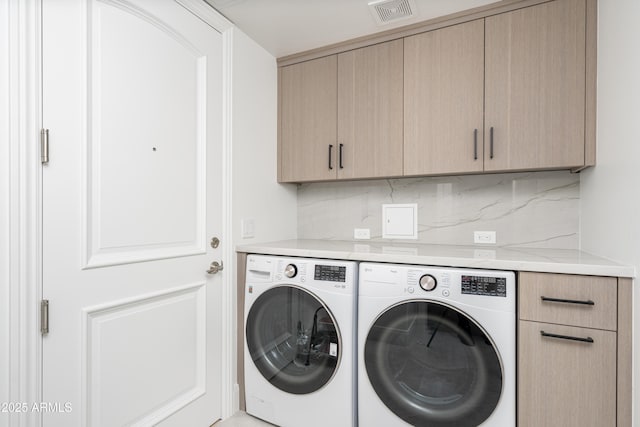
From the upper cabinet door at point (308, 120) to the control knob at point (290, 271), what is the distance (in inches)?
27.2

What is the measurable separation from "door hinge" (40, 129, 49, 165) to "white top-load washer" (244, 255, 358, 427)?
0.99 m

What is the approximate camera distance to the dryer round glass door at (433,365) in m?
1.26

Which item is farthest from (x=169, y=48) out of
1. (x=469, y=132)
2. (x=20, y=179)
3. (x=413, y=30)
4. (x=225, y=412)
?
(x=225, y=412)

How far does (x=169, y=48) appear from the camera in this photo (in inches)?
56.7

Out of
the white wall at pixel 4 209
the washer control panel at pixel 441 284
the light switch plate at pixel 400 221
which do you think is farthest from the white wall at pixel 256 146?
the white wall at pixel 4 209

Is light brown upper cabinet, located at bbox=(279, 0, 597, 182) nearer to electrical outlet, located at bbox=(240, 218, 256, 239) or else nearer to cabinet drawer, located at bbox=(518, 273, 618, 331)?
electrical outlet, located at bbox=(240, 218, 256, 239)

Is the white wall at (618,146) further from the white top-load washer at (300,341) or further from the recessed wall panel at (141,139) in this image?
the recessed wall panel at (141,139)

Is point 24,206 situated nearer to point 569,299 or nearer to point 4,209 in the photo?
point 4,209

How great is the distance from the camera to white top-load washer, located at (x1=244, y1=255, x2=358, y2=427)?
1.50 m

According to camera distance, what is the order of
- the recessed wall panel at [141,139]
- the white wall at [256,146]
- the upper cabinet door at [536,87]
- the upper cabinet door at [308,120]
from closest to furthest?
the recessed wall panel at [141,139], the upper cabinet door at [536,87], the white wall at [256,146], the upper cabinet door at [308,120]

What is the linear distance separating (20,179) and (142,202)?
41 cm

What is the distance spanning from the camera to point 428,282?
1.34 metres

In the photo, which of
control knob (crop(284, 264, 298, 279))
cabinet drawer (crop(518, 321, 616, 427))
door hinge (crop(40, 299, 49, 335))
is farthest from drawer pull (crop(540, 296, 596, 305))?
door hinge (crop(40, 299, 49, 335))

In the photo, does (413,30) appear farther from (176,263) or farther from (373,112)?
(176,263)
